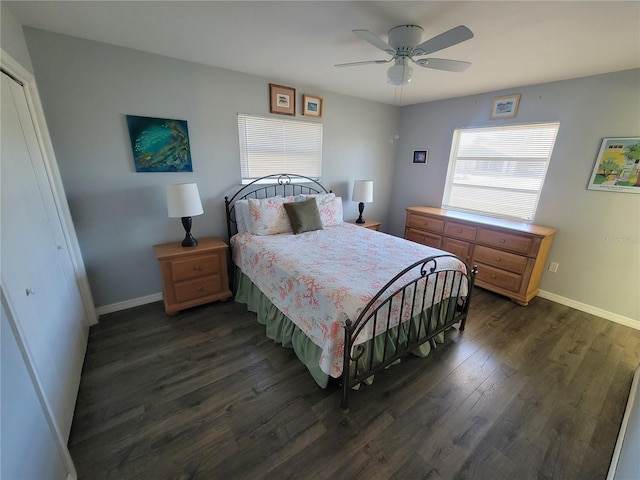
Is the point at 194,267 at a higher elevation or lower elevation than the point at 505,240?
lower

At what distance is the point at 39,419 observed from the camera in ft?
3.74

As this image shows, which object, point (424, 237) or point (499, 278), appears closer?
point (499, 278)

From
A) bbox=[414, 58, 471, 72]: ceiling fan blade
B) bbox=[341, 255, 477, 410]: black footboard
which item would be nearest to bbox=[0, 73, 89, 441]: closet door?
bbox=[341, 255, 477, 410]: black footboard

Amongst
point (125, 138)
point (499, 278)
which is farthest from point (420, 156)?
point (125, 138)

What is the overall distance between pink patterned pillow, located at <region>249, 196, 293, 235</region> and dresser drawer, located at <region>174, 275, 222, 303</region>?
25.6 inches

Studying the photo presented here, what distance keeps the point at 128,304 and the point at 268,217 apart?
1.67 metres

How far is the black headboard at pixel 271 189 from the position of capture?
121 inches

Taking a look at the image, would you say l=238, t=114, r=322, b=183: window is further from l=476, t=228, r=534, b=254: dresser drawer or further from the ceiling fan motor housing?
l=476, t=228, r=534, b=254: dresser drawer

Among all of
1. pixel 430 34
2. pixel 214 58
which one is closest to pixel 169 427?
pixel 214 58

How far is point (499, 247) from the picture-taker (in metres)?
3.02

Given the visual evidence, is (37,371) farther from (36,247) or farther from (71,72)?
(71,72)

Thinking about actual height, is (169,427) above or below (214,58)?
below

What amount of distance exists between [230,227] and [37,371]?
80.5 inches

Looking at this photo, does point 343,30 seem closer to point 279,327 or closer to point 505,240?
point 279,327
